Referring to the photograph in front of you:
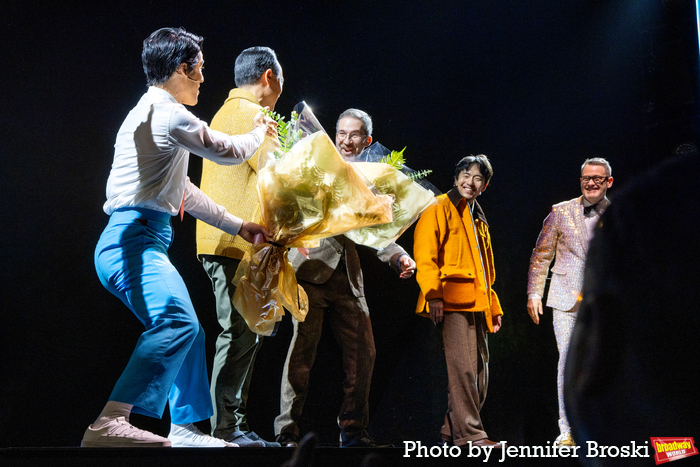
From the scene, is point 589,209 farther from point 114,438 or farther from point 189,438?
point 114,438

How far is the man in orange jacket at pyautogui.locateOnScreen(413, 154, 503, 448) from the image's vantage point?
2535 mm

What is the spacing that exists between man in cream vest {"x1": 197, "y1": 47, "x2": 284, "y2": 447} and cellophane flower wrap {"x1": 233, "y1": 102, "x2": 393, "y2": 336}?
0.49 ft

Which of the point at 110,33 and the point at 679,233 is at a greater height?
the point at 110,33

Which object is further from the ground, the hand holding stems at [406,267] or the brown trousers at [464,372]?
the hand holding stems at [406,267]

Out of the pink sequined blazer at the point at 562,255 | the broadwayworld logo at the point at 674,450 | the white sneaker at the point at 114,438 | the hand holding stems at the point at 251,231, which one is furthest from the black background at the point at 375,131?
the broadwayworld logo at the point at 674,450

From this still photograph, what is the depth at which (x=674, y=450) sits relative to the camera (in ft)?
1.82

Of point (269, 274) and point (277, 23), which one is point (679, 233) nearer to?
point (269, 274)

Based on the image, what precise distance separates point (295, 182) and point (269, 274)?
0.34 metres

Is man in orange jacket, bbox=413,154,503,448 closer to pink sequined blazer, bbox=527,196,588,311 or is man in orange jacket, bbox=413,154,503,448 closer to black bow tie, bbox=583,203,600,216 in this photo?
pink sequined blazer, bbox=527,196,588,311

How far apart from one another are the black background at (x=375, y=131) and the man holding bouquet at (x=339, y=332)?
1.68 feet

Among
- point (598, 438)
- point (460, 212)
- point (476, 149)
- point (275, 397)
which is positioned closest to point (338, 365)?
point (275, 397)

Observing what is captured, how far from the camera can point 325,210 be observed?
1.95 meters

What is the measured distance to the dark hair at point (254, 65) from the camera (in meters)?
2.39

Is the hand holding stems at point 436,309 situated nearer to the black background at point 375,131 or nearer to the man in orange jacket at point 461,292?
the man in orange jacket at point 461,292
